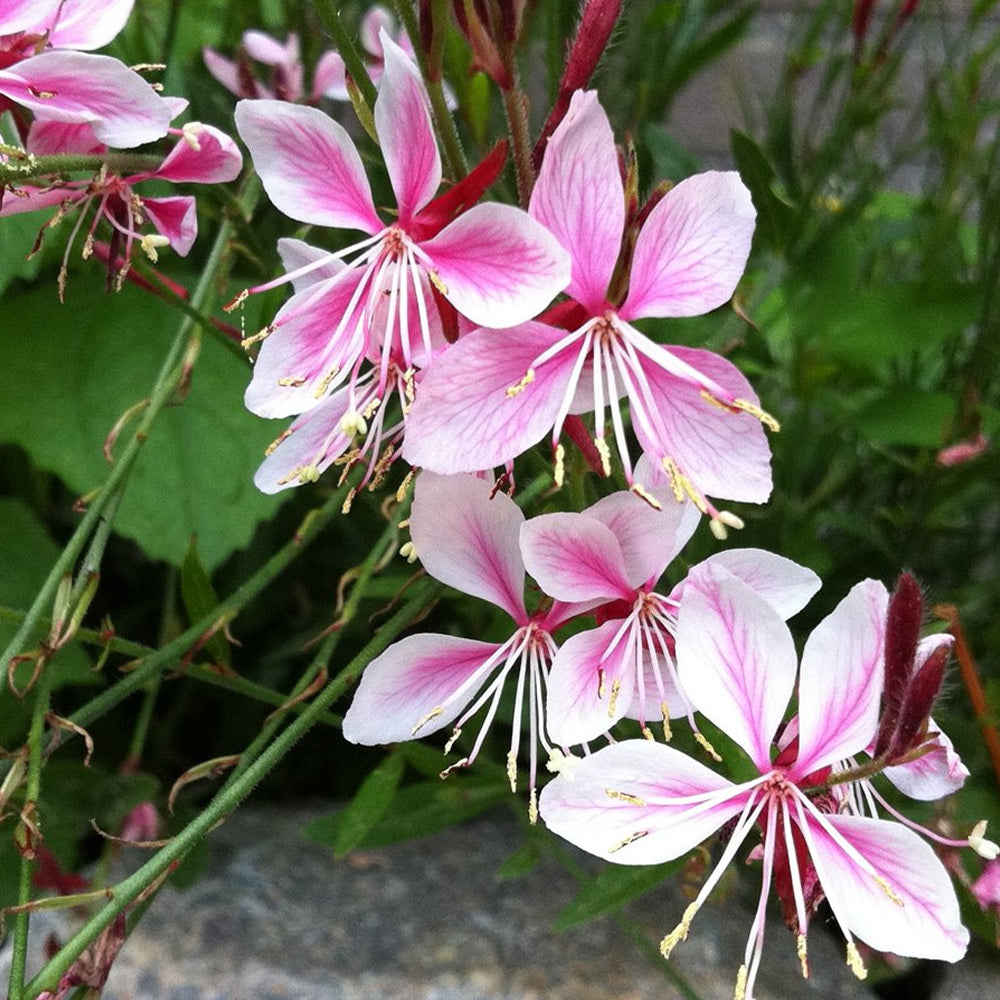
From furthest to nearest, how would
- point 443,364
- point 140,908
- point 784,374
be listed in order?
point 784,374 → point 140,908 → point 443,364

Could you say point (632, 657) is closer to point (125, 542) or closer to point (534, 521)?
point (534, 521)

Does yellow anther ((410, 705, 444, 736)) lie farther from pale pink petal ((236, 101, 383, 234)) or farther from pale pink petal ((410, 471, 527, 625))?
pale pink petal ((236, 101, 383, 234))

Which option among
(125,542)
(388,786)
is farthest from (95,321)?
(388,786)

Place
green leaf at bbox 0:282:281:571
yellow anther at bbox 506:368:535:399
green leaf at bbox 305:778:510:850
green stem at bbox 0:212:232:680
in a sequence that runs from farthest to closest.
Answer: green leaf at bbox 0:282:281:571, green leaf at bbox 305:778:510:850, green stem at bbox 0:212:232:680, yellow anther at bbox 506:368:535:399

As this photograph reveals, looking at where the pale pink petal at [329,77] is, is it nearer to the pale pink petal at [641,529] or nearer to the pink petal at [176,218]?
the pink petal at [176,218]

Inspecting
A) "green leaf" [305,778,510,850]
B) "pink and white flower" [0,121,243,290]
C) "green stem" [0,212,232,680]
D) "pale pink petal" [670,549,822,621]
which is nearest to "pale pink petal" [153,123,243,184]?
"pink and white flower" [0,121,243,290]

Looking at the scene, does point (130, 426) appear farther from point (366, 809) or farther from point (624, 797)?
point (624, 797)

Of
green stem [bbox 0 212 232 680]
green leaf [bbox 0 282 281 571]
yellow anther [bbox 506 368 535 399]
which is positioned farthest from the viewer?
green leaf [bbox 0 282 281 571]
